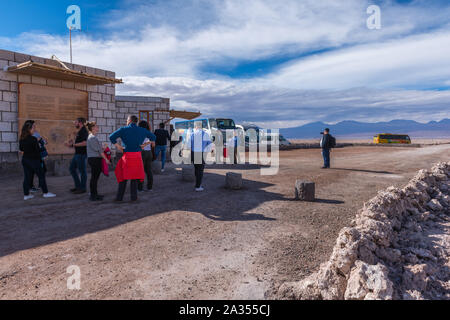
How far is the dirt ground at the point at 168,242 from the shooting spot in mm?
3014

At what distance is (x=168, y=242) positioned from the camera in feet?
13.9

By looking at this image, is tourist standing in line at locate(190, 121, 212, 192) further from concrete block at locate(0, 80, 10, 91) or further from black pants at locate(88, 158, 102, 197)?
concrete block at locate(0, 80, 10, 91)

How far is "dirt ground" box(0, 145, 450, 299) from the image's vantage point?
301 centimetres

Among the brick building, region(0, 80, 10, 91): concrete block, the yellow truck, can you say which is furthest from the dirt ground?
the yellow truck

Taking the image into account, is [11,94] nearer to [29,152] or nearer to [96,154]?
[29,152]

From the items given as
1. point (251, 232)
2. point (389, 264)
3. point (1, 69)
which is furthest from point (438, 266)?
point (1, 69)

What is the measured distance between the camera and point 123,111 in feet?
52.2

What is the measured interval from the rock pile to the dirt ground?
459mm

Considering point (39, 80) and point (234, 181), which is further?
point (39, 80)

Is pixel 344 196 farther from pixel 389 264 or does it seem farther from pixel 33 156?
pixel 33 156

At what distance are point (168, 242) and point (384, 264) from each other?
273 centimetres

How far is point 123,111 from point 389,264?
15.0 meters

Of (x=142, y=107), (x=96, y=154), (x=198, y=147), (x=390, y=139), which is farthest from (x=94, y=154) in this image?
(x=390, y=139)

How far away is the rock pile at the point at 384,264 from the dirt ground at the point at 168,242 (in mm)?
459
